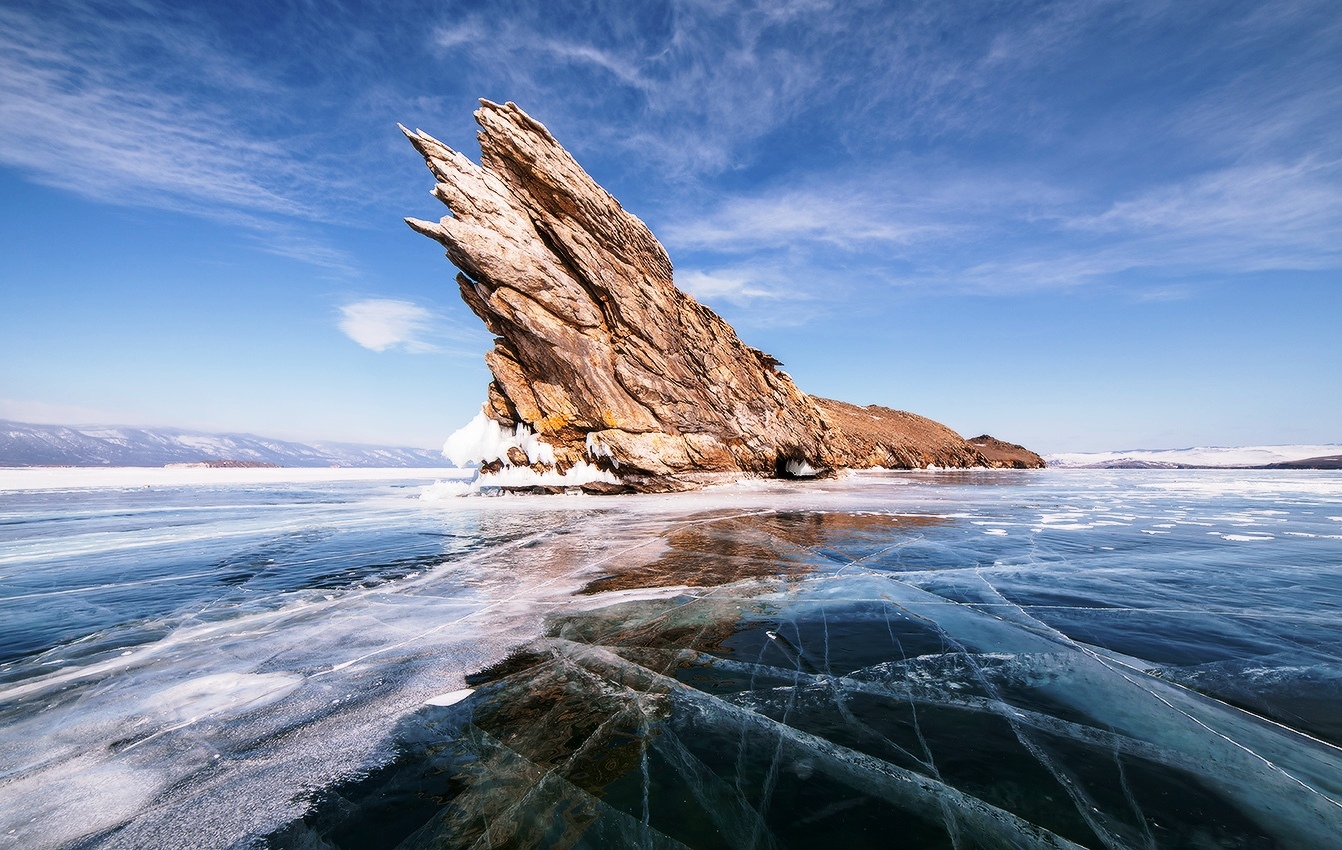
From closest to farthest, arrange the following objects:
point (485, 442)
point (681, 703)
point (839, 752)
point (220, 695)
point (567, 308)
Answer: point (839, 752)
point (681, 703)
point (220, 695)
point (567, 308)
point (485, 442)

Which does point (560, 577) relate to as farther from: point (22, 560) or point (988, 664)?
point (22, 560)

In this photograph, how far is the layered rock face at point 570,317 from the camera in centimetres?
2128

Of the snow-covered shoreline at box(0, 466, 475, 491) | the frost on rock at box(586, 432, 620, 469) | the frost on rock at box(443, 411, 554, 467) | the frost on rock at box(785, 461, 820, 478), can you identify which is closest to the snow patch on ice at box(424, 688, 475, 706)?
the frost on rock at box(586, 432, 620, 469)

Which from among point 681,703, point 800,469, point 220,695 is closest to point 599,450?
point 800,469

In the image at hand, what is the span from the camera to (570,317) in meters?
22.5

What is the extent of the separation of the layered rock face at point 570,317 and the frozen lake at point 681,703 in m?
15.2

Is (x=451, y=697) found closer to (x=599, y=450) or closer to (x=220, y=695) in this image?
(x=220, y=695)

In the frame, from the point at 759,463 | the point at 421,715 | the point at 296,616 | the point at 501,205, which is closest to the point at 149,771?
the point at 421,715

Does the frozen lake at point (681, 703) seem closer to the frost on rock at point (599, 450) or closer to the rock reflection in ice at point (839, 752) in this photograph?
the rock reflection in ice at point (839, 752)

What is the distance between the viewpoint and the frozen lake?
210cm

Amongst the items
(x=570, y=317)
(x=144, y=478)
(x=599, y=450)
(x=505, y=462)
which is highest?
(x=570, y=317)

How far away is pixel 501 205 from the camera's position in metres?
21.8

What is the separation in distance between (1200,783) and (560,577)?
588 cm

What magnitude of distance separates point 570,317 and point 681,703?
20999 mm
